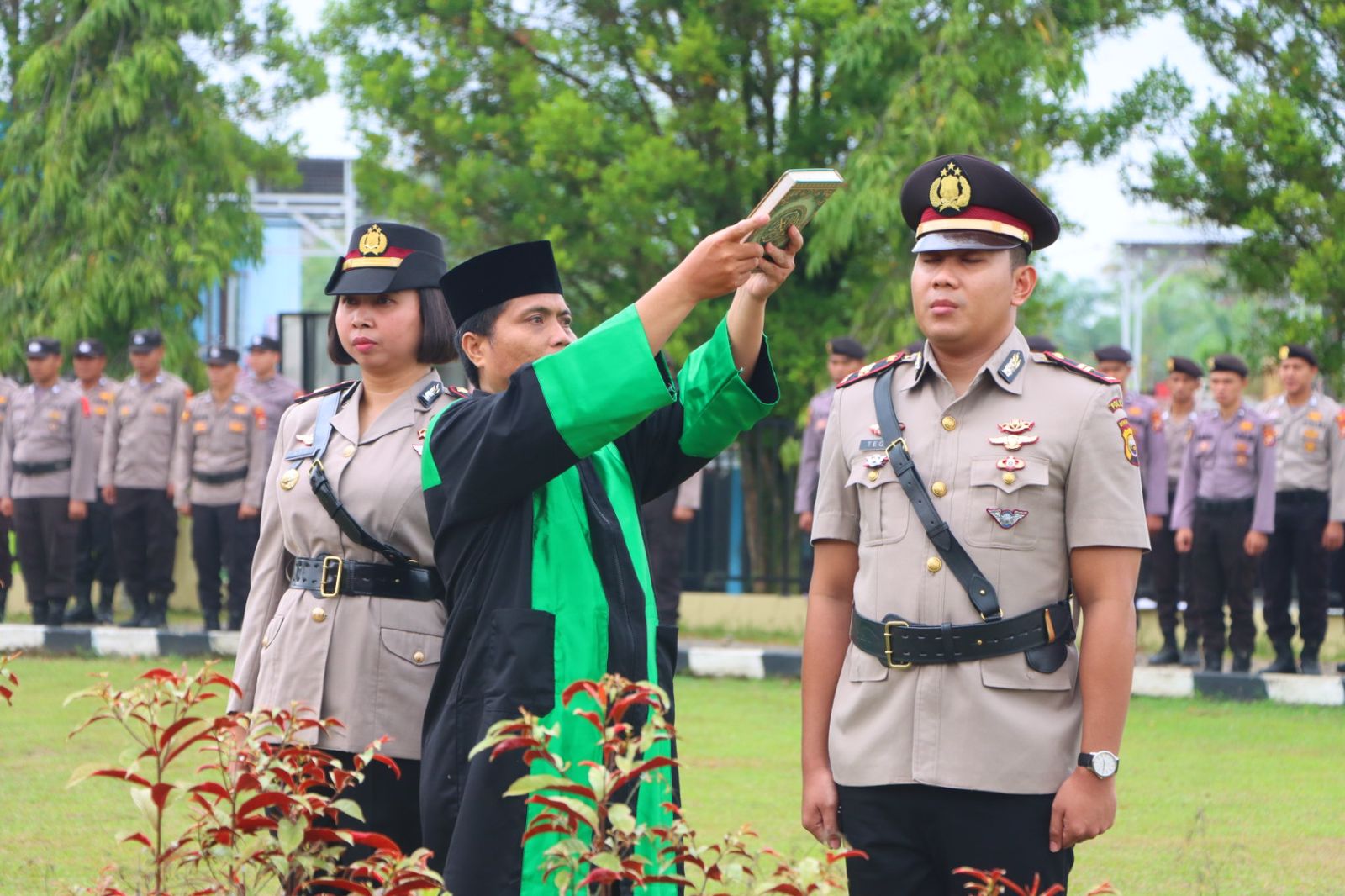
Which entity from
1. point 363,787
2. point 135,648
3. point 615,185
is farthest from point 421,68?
point 363,787

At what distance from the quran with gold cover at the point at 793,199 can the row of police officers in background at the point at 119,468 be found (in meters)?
10.3

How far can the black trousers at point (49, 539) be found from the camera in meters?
13.3

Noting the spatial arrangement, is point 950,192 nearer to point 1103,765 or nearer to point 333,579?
point 1103,765

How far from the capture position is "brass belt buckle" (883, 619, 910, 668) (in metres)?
3.33

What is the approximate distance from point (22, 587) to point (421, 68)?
5.99m

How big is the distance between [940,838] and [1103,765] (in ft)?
1.15

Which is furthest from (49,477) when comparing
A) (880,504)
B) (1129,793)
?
(880,504)

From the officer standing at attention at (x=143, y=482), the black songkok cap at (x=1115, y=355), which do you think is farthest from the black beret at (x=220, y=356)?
the black songkok cap at (x=1115, y=355)

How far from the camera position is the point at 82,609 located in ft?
44.6

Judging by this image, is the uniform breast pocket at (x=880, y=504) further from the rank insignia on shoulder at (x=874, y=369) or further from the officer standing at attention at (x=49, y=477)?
the officer standing at attention at (x=49, y=477)

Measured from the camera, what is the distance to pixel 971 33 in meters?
13.7

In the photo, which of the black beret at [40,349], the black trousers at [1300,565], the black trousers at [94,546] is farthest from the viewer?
the black trousers at [94,546]

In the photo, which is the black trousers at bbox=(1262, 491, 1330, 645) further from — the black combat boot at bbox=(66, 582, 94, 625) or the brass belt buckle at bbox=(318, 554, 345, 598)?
the black combat boot at bbox=(66, 582, 94, 625)

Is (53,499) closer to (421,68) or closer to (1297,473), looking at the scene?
(421,68)
